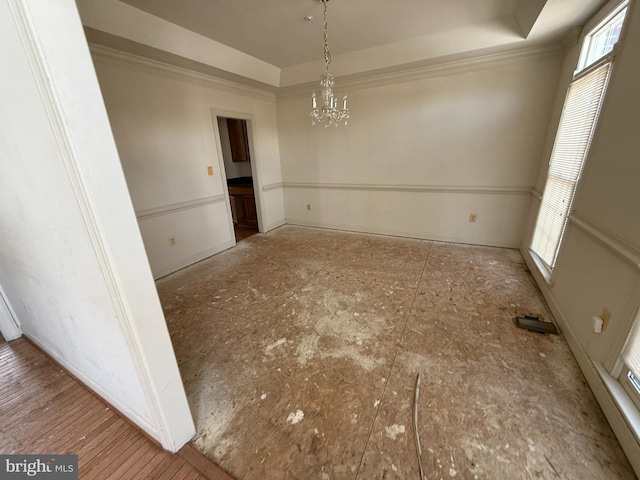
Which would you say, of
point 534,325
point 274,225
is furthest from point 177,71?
point 534,325

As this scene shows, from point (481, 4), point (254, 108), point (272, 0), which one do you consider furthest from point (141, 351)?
point (254, 108)

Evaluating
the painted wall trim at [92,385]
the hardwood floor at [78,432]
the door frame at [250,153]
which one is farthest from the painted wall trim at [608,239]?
the door frame at [250,153]

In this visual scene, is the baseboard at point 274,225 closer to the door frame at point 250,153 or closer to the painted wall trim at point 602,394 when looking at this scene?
the door frame at point 250,153

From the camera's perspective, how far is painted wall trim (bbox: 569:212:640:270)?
4.36ft

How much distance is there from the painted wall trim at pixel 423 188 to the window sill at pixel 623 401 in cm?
253

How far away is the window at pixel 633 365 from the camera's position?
4.15 feet

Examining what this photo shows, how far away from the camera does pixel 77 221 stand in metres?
0.91

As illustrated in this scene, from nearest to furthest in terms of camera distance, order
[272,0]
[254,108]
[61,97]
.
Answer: [61,97] < [272,0] < [254,108]

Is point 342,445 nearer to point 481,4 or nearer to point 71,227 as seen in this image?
point 71,227

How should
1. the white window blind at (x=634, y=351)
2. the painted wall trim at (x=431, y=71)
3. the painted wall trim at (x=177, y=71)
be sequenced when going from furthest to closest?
1. the painted wall trim at (x=431, y=71)
2. the painted wall trim at (x=177, y=71)
3. the white window blind at (x=634, y=351)

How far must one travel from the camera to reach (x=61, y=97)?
73 centimetres

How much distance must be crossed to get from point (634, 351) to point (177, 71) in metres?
4.51

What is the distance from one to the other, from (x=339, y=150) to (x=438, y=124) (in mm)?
1548

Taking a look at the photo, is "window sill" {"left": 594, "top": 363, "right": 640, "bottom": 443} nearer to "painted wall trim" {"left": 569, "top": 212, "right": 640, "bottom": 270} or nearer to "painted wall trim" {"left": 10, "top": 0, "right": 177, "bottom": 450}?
"painted wall trim" {"left": 569, "top": 212, "right": 640, "bottom": 270}
